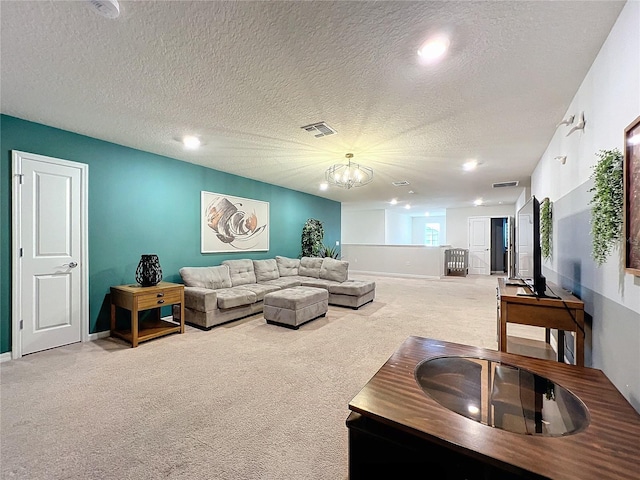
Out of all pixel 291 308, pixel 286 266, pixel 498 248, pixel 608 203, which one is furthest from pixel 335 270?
pixel 498 248

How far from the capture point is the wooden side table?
3164mm

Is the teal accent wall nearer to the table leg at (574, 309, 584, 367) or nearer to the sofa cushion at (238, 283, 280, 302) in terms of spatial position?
the sofa cushion at (238, 283, 280, 302)

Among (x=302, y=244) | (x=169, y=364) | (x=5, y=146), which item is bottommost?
(x=169, y=364)

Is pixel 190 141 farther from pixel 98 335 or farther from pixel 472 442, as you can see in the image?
pixel 472 442

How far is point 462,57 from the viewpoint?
1.87 m

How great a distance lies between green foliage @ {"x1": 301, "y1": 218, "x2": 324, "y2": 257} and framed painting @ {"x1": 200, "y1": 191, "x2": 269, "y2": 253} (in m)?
1.35

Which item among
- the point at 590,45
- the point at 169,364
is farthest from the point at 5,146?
the point at 590,45

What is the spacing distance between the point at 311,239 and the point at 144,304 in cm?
451

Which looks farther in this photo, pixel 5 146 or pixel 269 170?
pixel 269 170

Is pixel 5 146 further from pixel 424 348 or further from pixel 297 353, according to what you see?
pixel 424 348

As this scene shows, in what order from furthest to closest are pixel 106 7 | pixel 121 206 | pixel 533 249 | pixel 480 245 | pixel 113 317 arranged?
pixel 480 245
pixel 121 206
pixel 113 317
pixel 533 249
pixel 106 7

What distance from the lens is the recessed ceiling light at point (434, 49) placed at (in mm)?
1715

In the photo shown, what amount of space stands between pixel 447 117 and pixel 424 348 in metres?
2.33

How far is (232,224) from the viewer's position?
5.29 metres
